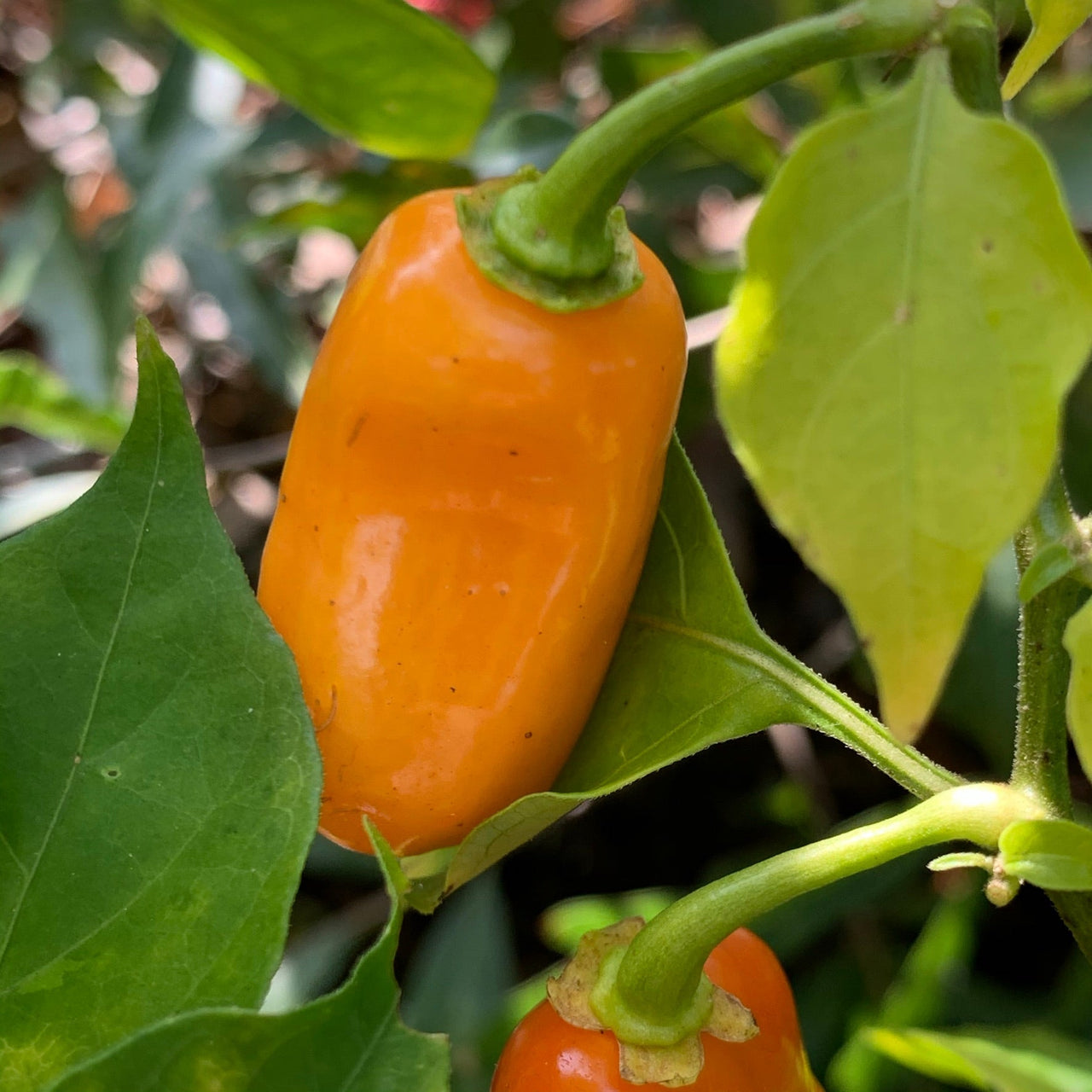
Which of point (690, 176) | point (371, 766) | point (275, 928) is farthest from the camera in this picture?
point (690, 176)

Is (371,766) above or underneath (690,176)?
above

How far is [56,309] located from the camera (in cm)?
169

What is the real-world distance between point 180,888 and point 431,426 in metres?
0.23

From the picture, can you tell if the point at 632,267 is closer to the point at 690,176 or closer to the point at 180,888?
the point at 180,888

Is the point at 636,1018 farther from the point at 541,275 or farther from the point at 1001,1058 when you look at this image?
the point at 541,275

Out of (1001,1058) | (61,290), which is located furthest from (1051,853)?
(61,290)

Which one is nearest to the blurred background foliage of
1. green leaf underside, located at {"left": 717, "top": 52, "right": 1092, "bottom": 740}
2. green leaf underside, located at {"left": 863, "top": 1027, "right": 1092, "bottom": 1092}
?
green leaf underside, located at {"left": 863, "top": 1027, "right": 1092, "bottom": 1092}

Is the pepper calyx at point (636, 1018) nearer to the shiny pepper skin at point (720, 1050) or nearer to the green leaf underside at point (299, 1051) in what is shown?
the shiny pepper skin at point (720, 1050)

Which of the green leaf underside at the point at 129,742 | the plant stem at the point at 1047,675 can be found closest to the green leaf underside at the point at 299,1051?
the green leaf underside at the point at 129,742

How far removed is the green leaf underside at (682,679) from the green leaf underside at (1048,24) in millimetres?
260

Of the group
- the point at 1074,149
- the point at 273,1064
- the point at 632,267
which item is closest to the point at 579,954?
the point at 273,1064

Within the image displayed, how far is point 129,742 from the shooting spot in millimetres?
594

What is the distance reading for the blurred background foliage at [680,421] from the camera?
1.29 m

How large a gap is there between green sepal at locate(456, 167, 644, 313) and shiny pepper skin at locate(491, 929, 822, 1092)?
0.35 m
